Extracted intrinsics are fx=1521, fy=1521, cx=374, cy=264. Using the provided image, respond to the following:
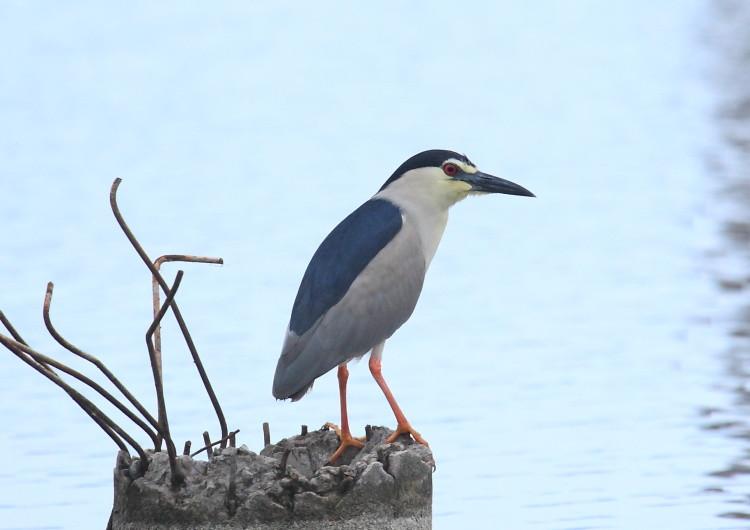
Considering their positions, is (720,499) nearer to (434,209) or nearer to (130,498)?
(434,209)

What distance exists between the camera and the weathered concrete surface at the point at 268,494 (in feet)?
15.4

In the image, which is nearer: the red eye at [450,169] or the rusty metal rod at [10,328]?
the rusty metal rod at [10,328]

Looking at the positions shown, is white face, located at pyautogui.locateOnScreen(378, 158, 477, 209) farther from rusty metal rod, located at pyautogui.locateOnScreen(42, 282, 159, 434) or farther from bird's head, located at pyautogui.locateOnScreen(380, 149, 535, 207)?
rusty metal rod, located at pyautogui.locateOnScreen(42, 282, 159, 434)

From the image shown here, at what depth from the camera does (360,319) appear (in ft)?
18.7

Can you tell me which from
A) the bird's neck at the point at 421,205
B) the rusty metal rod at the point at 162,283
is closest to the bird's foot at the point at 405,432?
the rusty metal rod at the point at 162,283

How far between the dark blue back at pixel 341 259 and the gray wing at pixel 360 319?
0.08 feet

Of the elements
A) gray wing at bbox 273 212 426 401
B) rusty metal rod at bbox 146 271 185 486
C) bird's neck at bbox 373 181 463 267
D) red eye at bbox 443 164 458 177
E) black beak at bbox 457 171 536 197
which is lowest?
rusty metal rod at bbox 146 271 185 486

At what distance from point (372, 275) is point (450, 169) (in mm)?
609

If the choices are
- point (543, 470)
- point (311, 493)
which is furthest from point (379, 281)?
point (543, 470)

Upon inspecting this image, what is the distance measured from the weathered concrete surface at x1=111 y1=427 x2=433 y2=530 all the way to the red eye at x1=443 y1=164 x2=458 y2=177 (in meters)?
1.58

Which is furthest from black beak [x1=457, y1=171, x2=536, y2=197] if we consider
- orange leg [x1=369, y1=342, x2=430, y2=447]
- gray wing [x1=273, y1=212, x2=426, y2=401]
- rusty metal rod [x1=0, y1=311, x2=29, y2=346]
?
rusty metal rod [x1=0, y1=311, x2=29, y2=346]

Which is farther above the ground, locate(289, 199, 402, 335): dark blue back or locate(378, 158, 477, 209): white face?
locate(378, 158, 477, 209): white face

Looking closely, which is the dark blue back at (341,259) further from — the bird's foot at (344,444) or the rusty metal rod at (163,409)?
the rusty metal rod at (163,409)

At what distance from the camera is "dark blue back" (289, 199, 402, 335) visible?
567cm
